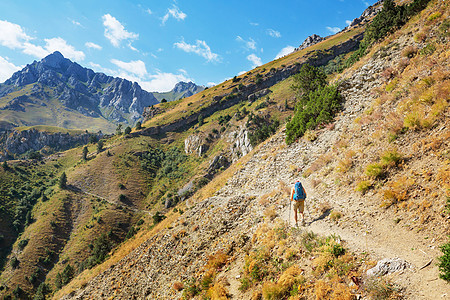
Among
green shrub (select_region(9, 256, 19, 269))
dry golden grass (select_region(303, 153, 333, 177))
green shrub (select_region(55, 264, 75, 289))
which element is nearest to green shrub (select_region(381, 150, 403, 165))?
dry golden grass (select_region(303, 153, 333, 177))

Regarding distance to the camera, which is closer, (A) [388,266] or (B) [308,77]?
(A) [388,266]

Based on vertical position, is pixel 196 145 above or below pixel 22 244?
above

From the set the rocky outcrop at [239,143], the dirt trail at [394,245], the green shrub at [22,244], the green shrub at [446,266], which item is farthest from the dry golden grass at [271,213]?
the green shrub at [22,244]

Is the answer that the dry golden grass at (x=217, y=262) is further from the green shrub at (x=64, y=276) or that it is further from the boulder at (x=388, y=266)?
the green shrub at (x=64, y=276)

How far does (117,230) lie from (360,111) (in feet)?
291

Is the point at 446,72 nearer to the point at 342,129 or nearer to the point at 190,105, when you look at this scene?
the point at 342,129

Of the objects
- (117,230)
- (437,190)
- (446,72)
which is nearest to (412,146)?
(437,190)

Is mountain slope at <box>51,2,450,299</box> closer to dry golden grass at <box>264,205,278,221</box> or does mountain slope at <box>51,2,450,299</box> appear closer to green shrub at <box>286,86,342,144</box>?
dry golden grass at <box>264,205,278,221</box>

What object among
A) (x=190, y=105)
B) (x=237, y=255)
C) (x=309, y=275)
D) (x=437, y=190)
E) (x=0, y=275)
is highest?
(x=190, y=105)

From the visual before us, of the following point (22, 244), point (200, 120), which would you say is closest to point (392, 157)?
point (22, 244)

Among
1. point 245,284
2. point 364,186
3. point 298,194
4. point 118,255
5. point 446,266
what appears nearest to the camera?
point 446,266

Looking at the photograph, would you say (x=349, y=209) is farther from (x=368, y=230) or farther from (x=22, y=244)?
(x=22, y=244)

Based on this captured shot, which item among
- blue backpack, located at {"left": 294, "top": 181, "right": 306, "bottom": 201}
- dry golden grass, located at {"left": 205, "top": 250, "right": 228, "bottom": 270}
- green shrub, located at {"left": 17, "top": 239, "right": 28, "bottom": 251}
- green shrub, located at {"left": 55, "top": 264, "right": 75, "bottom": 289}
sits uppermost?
blue backpack, located at {"left": 294, "top": 181, "right": 306, "bottom": 201}

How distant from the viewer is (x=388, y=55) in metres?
20.1
